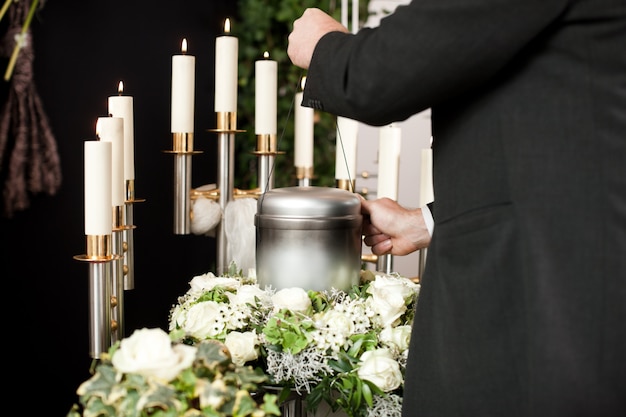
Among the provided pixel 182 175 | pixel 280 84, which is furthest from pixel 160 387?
pixel 280 84

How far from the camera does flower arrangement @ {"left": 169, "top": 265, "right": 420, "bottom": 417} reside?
4.02ft

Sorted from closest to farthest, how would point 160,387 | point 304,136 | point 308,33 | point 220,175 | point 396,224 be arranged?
point 160,387
point 308,33
point 396,224
point 220,175
point 304,136

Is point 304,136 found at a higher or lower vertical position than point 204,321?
higher

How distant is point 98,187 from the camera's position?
1246 mm

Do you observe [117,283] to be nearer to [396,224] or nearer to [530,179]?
[396,224]

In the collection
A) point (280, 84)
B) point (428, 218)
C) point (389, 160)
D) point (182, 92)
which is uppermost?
point (280, 84)

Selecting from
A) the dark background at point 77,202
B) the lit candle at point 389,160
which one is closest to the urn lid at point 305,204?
the lit candle at point 389,160

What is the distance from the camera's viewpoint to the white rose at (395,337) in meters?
1.33

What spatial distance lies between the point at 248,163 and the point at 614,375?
7.09 feet

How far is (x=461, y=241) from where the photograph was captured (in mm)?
1080

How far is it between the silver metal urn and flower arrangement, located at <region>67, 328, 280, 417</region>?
431mm

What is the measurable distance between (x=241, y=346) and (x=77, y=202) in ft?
3.59

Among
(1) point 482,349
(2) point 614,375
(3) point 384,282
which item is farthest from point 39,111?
(2) point 614,375

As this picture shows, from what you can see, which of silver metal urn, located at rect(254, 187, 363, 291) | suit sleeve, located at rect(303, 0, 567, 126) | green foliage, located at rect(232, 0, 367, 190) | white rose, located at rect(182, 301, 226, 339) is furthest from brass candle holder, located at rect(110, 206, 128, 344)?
green foliage, located at rect(232, 0, 367, 190)
